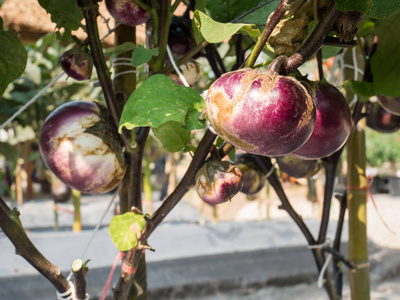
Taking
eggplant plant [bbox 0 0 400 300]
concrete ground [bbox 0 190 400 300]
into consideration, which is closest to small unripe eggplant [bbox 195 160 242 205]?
eggplant plant [bbox 0 0 400 300]

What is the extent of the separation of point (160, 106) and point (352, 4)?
3.9 inches

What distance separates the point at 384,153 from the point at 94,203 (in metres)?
3.26

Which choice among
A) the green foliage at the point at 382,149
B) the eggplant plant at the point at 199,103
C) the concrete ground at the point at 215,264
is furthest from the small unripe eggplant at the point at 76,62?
the green foliage at the point at 382,149

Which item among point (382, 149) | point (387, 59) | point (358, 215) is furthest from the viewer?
point (382, 149)

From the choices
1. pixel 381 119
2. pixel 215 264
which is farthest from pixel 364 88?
pixel 215 264

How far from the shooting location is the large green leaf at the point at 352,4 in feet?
0.53

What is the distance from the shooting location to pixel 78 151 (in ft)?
0.88

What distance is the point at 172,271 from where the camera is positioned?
2.99ft

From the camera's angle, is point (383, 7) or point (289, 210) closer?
point (383, 7)

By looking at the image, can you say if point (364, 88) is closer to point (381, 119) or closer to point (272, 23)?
point (381, 119)

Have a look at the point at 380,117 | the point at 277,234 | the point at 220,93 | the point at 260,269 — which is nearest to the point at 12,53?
the point at 220,93

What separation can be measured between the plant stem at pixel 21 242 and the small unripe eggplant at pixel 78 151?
0.04 m

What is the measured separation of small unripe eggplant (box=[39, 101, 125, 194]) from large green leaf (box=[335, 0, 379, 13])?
177mm

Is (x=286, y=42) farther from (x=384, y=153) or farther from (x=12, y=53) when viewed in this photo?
(x=384, y=153)
